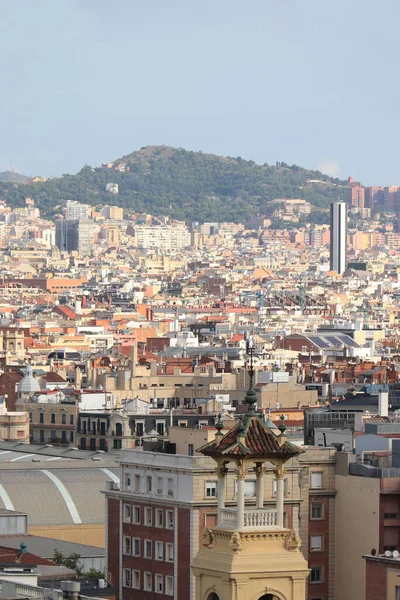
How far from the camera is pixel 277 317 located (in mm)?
164625

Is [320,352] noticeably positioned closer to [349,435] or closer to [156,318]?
[156,318]

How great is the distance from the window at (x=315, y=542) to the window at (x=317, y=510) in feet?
0.96

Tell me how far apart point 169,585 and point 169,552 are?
0.67 metres

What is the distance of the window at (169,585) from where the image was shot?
30.1 m

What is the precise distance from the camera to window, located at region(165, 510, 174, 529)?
101ft

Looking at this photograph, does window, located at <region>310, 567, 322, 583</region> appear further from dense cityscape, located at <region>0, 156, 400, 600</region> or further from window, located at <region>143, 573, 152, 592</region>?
A: window, located at <region>143, 573, 152, 592</region>

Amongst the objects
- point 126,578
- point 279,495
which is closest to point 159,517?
point 126,578

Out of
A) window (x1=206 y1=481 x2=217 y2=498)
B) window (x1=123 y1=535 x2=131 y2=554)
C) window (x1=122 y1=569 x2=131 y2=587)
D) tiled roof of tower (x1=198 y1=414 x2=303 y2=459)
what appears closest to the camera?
tiled roof of tower (x1=198 y1=414 x2=303 y2=459)

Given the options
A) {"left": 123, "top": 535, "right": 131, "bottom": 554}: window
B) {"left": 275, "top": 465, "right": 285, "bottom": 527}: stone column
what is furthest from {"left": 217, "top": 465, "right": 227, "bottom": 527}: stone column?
{"left": 123, "top": 535, "right": 131, "bottom": 554}: window

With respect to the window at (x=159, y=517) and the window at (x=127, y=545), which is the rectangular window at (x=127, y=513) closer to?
the window at (x=127, y=545)

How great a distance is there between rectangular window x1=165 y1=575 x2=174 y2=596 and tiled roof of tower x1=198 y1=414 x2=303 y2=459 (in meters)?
13.5

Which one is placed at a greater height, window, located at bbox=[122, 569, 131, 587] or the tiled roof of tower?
the tiled roof of tower

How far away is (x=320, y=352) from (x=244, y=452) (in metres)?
94.1

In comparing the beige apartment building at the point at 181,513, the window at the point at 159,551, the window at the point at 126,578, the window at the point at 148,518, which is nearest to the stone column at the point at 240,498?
the beige apartment building at the point at 181,513
